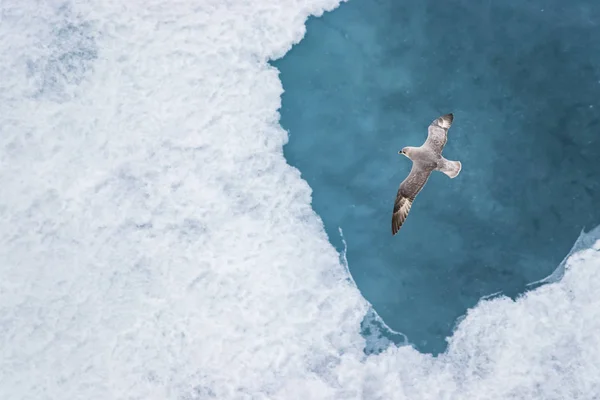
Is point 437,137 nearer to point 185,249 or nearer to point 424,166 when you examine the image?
point 424,166

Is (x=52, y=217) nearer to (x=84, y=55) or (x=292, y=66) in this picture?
(x=84, y=55)

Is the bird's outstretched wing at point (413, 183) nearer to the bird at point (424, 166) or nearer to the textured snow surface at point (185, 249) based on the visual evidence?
the bird at point (424, 166)

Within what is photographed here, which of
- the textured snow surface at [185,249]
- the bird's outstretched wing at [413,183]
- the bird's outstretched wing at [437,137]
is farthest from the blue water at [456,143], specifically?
the bird's outstretched wing at [413,183]

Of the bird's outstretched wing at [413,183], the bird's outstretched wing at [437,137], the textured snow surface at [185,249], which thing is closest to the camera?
the bird's outstretched wing at [413,183]

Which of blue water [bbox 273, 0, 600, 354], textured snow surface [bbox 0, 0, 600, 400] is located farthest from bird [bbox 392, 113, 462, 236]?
textured snow surface [bbox 0, 0, 600, 400]

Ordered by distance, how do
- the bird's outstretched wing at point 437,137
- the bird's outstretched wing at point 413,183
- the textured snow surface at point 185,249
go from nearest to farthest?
the bird's outstretched wing at point 413,183 → the bird's outstretched wing at point 437,137 → the textured snow surface at point 185,249

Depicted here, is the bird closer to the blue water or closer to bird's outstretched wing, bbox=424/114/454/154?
bird's outstretched wing, bbox=424/114/454/154

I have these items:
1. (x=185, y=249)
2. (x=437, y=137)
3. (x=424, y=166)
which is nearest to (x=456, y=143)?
(x=437, y=137)
